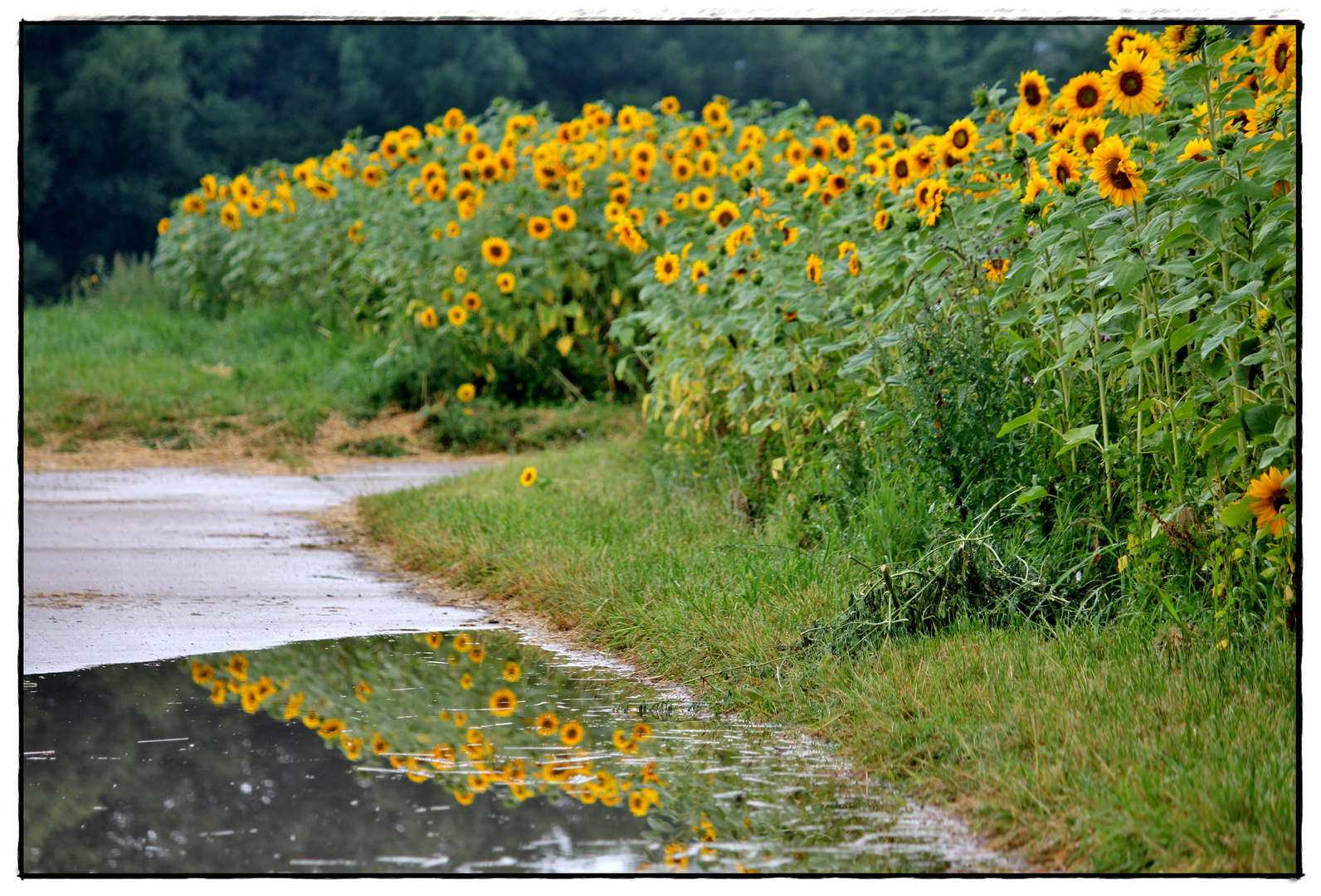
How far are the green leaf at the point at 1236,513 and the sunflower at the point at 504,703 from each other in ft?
6.03

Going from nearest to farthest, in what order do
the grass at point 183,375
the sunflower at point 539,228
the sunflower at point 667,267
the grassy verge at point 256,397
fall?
the sunflower at point 667,267, the grassy verge at point 256,397, the grass at point 183,375, the sunflower at point 539,228

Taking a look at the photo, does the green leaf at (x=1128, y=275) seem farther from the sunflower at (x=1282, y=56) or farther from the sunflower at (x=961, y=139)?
the sunflower at (x=961, y=139)

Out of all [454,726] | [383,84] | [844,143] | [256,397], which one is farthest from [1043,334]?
[383,84]

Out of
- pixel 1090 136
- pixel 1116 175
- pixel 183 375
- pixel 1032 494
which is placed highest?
pixel 1090 136

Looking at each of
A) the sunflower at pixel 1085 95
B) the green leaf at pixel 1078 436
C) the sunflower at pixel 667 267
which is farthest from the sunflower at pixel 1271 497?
the sunflower at pixel 667 267

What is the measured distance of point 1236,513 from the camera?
126 inches

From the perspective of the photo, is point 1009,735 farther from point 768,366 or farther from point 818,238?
point 818,238

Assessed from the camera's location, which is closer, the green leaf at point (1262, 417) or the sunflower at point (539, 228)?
the green leaf at point (1262, 417)

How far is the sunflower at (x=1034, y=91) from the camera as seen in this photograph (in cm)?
464

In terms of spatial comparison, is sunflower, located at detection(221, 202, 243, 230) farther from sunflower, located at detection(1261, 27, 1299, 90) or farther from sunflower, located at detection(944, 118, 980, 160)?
sunflower, located at detection(1261, 27, 1299, 90)

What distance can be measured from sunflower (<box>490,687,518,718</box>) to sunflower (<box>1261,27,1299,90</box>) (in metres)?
2.49

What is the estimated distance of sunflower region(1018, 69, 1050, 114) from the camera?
4.64 meters

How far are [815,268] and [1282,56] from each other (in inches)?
89.6

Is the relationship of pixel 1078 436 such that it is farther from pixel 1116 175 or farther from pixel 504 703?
pixel 504 703
